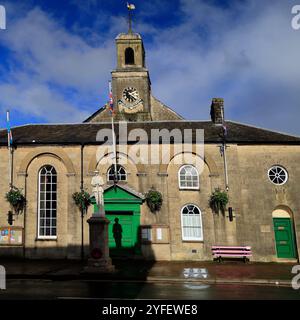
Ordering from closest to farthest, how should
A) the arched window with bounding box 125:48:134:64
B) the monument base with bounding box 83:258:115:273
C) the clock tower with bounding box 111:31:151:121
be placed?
the monument base with bounding box 83:258:115:273 < the clock tower with bounding box 111:31:151:121 < the arched window with bounding box 125:48:134:64

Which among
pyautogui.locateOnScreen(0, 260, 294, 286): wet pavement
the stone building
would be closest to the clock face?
the stone building

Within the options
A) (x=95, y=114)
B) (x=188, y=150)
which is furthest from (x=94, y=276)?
(x=95, y=114)

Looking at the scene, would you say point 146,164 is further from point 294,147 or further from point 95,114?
point 95,114

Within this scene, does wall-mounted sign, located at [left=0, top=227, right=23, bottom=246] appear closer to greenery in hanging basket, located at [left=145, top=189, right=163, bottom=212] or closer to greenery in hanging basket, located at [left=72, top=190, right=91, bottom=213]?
greenery in hanging basket, located at [left=72, top=190, right=91, bottom=213]

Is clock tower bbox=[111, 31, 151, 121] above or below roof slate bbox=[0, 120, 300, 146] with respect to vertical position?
above

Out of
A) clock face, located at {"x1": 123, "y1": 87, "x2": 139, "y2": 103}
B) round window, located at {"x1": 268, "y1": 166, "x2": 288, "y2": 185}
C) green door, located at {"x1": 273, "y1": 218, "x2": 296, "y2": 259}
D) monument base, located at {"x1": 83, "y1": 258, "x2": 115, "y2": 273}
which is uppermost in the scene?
clock face, located at {"x1": 123, "y1": 87, "x2": 139, "y2": 103}

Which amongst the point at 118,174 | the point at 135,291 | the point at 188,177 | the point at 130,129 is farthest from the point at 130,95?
the point at 135,291

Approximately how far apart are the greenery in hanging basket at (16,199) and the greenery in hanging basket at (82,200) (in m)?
2.86

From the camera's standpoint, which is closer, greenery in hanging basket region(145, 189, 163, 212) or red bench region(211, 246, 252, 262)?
red bench region(211, 246, 252, 262)

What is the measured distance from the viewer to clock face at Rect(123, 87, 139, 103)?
3312 centimetres

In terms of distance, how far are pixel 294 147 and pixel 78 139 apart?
1238cm

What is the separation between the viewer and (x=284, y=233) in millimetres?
18703

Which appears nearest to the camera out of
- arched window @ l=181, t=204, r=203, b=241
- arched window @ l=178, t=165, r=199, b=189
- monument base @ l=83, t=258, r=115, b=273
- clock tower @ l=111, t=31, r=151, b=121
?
monument base @ l=83, t=258, r=115, b=273

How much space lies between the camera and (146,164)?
19.6m
